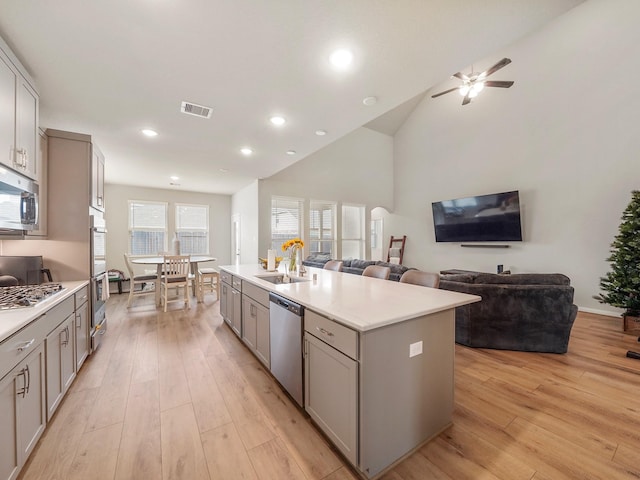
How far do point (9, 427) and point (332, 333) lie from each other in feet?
5.44

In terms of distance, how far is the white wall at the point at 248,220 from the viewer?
19.7 feet

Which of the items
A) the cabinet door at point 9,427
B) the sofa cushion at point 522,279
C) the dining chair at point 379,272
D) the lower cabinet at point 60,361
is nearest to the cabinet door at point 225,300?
the lower cabinet at point 60,361

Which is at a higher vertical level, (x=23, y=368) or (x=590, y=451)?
(x=23, y=368)

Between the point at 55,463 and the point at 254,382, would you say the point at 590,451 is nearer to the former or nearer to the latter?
the point at 254,382

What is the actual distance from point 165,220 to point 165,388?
5.74 meters

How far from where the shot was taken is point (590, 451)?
5.14 feet

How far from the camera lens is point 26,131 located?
1977mm

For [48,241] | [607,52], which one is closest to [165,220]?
[48,241]

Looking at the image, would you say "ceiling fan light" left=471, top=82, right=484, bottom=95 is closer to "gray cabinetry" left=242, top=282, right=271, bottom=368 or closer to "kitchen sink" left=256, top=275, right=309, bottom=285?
"kitchen sink" left=256, top=275, right=309, bottom=285

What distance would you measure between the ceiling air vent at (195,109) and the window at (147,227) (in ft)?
16.5

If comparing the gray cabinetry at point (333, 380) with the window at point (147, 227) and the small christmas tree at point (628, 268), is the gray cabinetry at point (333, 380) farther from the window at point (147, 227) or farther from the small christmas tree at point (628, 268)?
the window at point (147, 227)

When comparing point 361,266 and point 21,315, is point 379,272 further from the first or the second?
point 21,315

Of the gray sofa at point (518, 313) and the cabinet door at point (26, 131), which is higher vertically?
the cabinet door at point (26, 131)

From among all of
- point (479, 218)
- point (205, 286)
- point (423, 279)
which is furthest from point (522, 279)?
point (205, 286)
